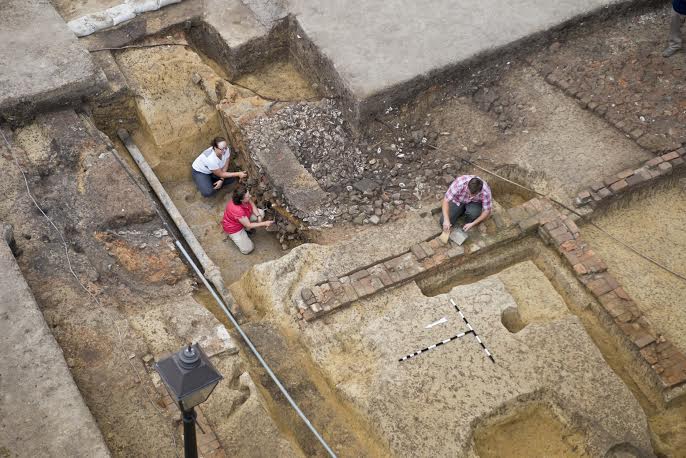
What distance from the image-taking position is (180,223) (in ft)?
24.6

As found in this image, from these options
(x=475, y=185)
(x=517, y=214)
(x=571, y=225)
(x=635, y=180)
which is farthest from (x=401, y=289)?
(x=635, y=180)

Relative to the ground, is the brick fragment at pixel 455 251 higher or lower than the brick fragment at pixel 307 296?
lower

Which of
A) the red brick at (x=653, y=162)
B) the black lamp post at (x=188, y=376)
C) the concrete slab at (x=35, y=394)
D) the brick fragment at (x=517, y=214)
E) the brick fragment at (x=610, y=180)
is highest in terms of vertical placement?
the black lamp post at (x=188, y=376)

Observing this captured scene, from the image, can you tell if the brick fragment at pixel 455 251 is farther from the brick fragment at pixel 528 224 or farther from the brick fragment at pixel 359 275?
the brick fragment at pixel 359 275

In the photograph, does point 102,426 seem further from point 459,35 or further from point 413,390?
point 459,35

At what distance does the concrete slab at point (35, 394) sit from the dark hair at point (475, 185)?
357cm

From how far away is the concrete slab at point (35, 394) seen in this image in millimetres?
4945

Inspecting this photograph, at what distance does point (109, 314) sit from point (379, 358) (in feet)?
7.29

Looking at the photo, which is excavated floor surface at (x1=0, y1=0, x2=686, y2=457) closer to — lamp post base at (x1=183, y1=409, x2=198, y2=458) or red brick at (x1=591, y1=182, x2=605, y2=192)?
red brick at (x1=591, y1=182, x2=605, y2=192)

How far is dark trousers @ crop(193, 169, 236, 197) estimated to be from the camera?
26.1ft

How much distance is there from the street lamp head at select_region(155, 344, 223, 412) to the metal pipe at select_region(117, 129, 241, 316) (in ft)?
8.25

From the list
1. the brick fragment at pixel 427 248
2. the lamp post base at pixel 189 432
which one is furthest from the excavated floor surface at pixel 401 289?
the lamp post base at pixel 189 432

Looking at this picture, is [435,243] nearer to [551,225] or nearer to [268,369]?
[551,225]

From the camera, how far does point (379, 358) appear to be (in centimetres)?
586
